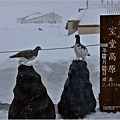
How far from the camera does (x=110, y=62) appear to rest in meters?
5.55

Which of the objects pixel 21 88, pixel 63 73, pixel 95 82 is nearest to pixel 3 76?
pixel 63 73

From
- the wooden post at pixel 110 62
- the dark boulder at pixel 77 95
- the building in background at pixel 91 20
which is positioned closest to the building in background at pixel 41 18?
the building in background at pixel 91 20

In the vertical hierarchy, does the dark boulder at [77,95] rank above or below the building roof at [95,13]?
below

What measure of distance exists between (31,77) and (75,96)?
41.4 inches

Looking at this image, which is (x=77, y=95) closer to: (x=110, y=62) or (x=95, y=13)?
(x=110, y=62)

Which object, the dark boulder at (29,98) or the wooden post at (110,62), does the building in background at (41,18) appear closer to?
the wooden post at (110,62)

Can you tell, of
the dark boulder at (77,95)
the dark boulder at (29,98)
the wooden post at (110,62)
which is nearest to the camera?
the dark boulder at (29,98)

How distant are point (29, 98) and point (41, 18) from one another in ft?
140

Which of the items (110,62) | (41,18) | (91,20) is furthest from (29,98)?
(41,18)

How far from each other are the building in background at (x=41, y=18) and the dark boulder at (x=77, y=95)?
41.2 meters

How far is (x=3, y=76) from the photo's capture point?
427 inches

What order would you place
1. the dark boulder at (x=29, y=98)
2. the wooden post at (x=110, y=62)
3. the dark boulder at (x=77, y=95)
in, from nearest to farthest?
the dark boulder at (x=29, y=98)
the dark boulder at (x=77, y=95)
the wooden post at (x=110, y=62)

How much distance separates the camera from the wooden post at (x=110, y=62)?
18.0 feet

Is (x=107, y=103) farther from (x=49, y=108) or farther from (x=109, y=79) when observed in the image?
(x=49, y=108)
